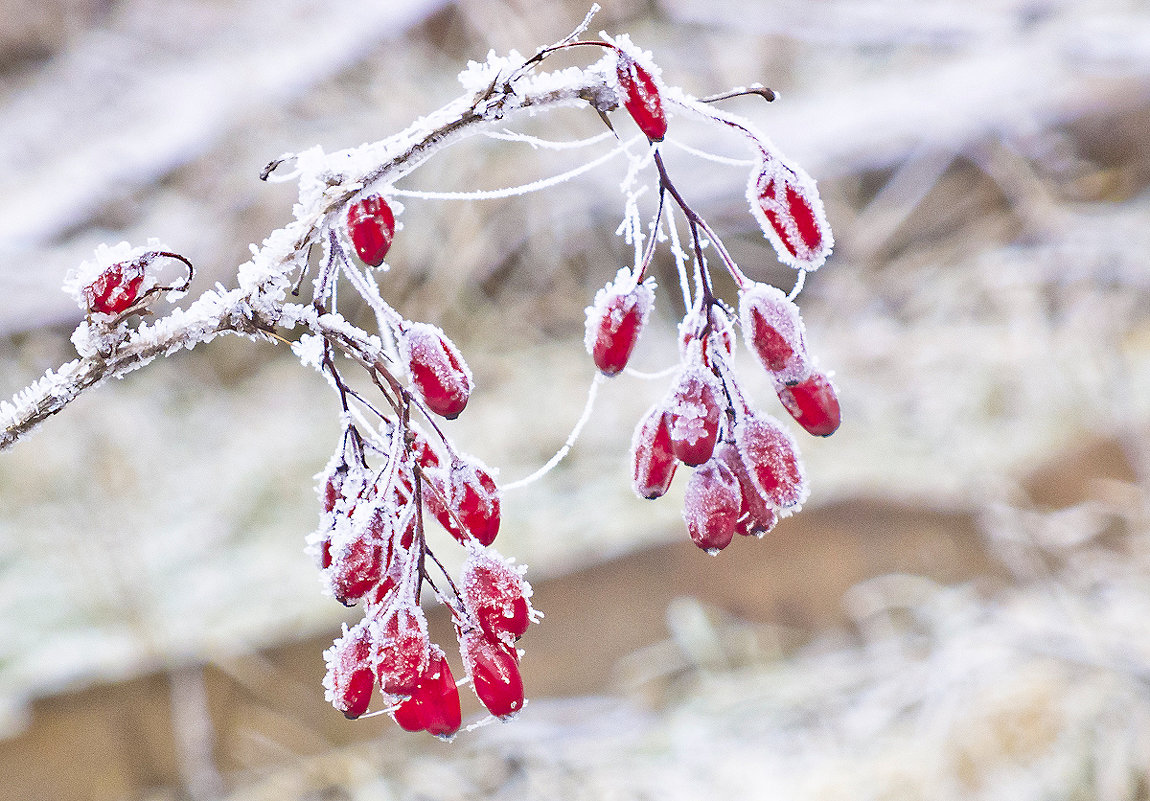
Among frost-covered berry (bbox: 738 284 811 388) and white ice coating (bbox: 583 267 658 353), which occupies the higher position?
white ice coating (bbox: 583 267 658 353)

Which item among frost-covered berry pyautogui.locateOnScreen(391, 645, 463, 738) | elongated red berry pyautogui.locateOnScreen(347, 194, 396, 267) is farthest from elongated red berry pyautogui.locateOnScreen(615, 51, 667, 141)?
frost-covered berry pyautogui.locateOnScreen(391, 645, 463, 738)

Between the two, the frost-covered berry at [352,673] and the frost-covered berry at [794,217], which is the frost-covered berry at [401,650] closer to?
the frost-covered berry at [352,673]

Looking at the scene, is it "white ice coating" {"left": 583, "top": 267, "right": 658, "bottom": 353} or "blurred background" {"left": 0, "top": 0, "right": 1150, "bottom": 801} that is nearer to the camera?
"white ice coating" {"left": 583, "top": 267, "right": 658, "bottom": 353}

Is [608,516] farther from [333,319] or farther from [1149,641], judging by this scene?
[333,319]

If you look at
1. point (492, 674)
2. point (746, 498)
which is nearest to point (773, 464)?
point (746, 498)

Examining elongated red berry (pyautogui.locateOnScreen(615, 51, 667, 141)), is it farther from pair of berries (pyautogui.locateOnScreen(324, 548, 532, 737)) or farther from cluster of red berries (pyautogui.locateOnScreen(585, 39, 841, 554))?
pair of berries (pyautogui.locateOnScreen(324, 548, 532, 737))

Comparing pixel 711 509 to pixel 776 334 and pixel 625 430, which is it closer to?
pixel 776 334

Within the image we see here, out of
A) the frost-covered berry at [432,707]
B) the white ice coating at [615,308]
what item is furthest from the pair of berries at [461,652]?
the white ice coating at [615,308]
